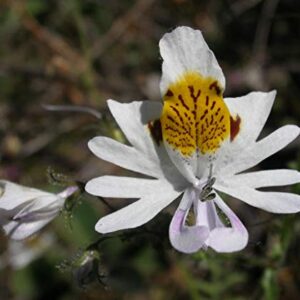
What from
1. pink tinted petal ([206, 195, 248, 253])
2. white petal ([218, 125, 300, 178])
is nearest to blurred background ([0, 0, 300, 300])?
white petal ([218, 125, 300, 178])

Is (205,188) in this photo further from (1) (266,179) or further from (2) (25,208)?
(2) (25,208)

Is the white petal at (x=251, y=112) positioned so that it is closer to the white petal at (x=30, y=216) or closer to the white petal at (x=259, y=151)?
the white petal at (x=259, y=151)

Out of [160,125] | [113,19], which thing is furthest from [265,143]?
[113,19]

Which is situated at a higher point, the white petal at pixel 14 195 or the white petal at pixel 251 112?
the white petal at pixel 251 112

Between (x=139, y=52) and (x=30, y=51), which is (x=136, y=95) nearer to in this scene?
(x=139, y=52)

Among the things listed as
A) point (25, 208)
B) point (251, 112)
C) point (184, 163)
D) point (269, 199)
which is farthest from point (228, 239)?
point (25, 208)

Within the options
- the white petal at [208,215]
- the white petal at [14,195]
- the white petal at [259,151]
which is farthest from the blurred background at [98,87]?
the white petal at [208,215]

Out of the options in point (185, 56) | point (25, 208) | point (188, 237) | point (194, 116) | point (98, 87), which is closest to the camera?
point (188, 237)
